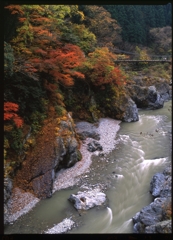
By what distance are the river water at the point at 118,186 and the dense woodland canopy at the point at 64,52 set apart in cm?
166

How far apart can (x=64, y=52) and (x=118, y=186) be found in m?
4.30

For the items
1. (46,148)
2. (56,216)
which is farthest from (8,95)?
(56,216)

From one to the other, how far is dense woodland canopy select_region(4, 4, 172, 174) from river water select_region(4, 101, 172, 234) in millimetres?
1662

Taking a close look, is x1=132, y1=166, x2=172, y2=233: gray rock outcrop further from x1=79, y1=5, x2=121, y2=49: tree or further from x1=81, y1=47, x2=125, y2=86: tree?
x1=79, y1=5, x2=121, y2=49: tree

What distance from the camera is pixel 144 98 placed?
11297 mm

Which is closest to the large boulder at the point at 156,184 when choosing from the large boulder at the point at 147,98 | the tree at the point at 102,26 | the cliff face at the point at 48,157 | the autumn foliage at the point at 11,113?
the cliff face at the point at 48,157

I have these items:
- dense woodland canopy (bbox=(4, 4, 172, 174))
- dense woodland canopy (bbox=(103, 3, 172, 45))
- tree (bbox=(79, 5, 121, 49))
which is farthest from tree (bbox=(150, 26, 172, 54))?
tree (bbox=(79, 5, 121, 49))

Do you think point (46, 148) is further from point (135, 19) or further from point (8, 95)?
point (135, 19)

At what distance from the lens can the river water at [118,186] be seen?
4863 millimetres

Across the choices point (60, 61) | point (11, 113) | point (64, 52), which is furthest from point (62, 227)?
point (64, 52)

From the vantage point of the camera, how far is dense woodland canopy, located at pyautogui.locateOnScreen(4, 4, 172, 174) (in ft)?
18.5

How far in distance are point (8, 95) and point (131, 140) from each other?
183 inches

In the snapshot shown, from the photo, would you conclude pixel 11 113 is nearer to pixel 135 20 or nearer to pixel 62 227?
pixel 62 227
